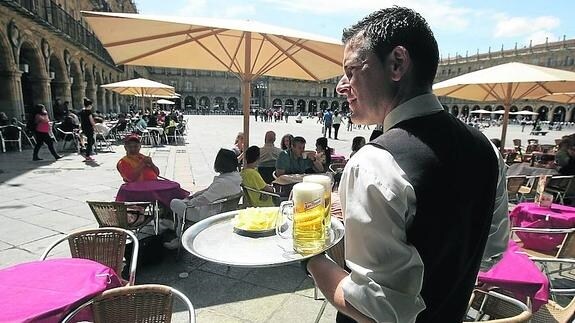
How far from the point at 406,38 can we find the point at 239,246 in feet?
2.69

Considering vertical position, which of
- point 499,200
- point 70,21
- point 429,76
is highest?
point 70,21

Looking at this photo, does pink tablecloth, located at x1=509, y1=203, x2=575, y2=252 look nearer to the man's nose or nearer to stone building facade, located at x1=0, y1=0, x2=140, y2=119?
the man's nose

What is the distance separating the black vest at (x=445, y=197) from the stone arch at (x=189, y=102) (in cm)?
7601

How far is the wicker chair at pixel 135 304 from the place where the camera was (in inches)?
56.5

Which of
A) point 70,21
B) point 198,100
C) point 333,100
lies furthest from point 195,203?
point 333,100

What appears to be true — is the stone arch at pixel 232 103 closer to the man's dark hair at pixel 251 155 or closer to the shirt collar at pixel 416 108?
the man's dark hair at pixel 251 155

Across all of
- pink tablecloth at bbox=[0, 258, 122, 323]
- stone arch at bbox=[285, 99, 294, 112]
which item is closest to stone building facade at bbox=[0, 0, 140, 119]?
pink tablecloth at bbox=[0, 258, 122, 323]

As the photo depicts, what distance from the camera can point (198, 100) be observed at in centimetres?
7325

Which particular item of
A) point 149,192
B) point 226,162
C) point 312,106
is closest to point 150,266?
point 149,192

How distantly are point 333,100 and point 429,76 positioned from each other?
82.0 m

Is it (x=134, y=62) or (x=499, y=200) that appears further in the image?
(x=134, y=62)

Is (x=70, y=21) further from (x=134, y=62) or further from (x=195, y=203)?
(x=195, y=203)

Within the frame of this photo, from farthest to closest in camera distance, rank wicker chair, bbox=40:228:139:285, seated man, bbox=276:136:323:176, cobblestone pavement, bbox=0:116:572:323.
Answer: seated man, bbox=276:136:323:176, cobblestone pavement, bbox=0:116:572:323, wicker chair, bbox=40:228:139:285

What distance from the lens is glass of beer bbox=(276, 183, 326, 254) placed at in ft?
3.15
